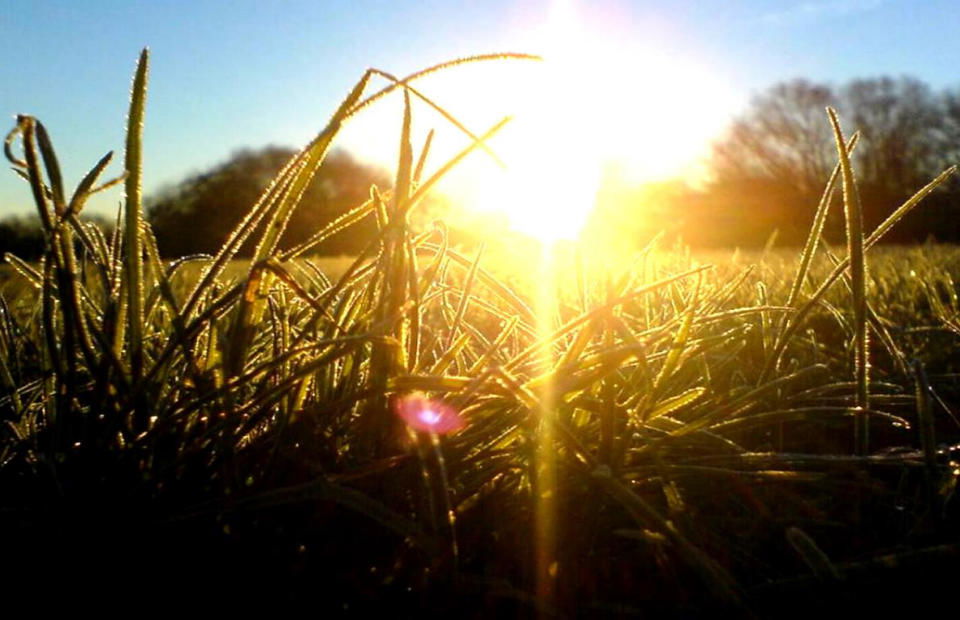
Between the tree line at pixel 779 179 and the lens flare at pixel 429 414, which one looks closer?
the lens flare at pixel 429 414

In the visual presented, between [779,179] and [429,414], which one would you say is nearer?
[429,414]

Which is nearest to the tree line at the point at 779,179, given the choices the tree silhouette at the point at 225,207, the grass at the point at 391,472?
the tree silhouette at the point at 225,207

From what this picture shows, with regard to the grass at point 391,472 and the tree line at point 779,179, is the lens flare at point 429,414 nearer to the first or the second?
the grass at point 391,472

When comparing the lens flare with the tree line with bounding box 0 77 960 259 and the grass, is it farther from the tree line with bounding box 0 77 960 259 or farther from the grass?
the tree line with bounding box 0 77 960 259

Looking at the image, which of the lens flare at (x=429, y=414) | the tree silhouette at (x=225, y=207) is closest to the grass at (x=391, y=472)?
the lens flare at (x=429, y=414)

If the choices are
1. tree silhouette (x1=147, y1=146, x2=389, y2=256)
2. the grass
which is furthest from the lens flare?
tree silhouette (x1=147, y1=146, x2=389, y2=256)

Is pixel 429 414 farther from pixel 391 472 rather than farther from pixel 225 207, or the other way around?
pixel 225 207

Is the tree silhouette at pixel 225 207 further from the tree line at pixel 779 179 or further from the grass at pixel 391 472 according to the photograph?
the grass at pixel 391 472

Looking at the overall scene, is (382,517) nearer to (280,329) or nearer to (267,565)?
(267,565)

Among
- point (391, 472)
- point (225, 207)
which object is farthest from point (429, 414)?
point (225, 207)

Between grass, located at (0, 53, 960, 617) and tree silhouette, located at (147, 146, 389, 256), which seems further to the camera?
tree silhouette, located at (147, 146, 389, 256)

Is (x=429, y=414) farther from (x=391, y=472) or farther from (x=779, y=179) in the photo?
(x=779, y=179)

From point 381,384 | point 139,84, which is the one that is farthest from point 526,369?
point 139,84

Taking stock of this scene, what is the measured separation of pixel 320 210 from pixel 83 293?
15827 millimetres
